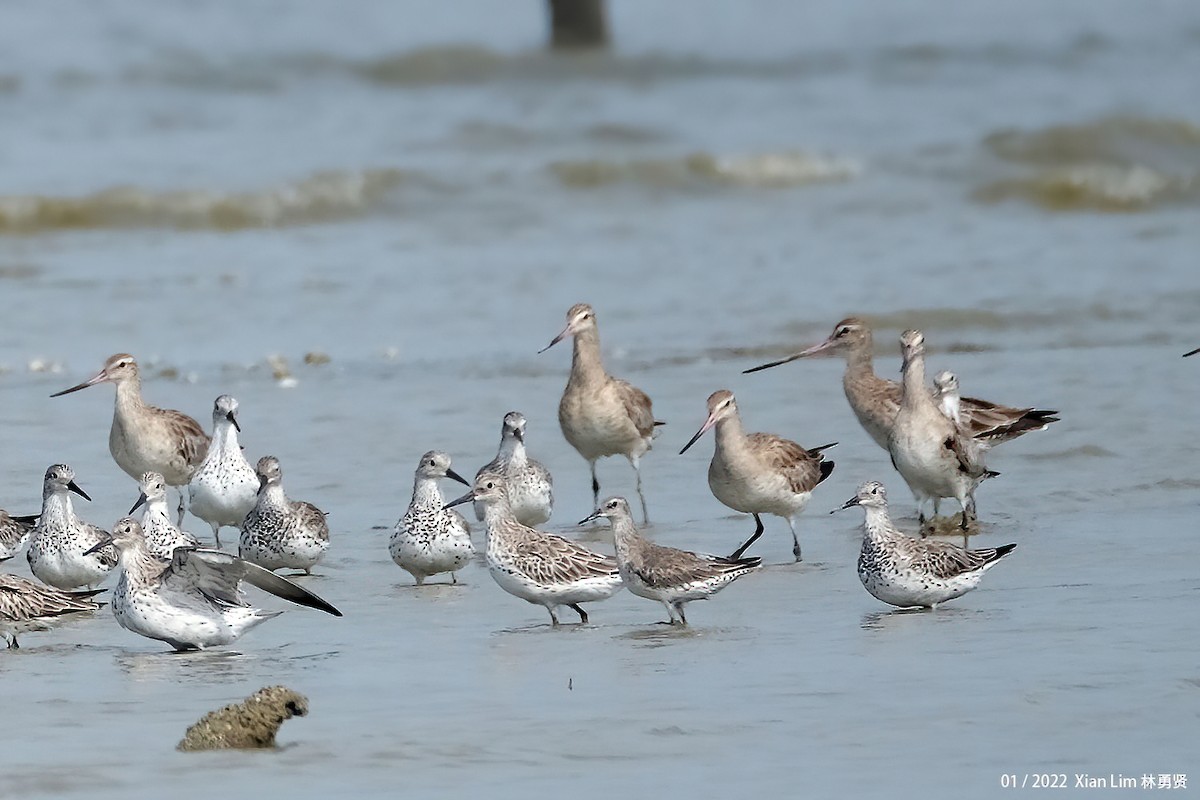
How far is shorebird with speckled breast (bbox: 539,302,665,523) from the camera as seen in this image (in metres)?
11.1

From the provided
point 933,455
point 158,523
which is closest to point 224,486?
point 158,523

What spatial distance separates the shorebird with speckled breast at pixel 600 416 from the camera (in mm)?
11141

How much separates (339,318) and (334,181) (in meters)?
6.99

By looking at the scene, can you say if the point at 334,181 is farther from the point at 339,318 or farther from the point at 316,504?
the point at 316,504

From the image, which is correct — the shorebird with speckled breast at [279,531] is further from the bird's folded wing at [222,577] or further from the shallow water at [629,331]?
the bird's folded wing at [222,577]

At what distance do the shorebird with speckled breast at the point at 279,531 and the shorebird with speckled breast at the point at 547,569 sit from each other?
1.04 metres

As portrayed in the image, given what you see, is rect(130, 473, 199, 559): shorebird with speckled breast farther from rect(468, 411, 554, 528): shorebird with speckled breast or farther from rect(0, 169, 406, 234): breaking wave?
rect(0, 169, 406, 234): breaking wave

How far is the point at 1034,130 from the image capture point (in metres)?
25.9

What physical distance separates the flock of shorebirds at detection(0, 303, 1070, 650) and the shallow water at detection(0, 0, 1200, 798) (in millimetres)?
180

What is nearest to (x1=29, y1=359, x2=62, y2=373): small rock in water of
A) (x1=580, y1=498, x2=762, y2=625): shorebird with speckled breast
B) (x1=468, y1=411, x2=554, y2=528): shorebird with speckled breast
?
(x1=468, y1=411, x2=554, y2=528): shorebird with speckled breast

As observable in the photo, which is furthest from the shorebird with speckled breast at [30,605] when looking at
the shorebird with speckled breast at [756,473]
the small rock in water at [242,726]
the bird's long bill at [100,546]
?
the shorebird with speckled breast at [756,473]

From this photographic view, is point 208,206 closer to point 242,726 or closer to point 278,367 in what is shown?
point 278,367

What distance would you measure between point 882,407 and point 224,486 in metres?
3.41

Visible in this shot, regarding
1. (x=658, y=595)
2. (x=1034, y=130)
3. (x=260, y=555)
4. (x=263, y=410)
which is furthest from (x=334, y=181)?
(x=658, y=595)
